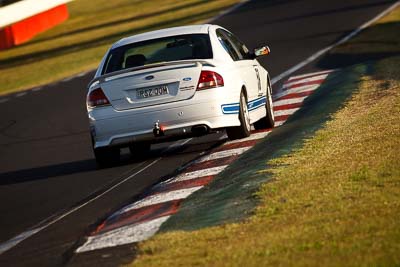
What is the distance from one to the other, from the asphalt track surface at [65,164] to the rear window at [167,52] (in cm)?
107

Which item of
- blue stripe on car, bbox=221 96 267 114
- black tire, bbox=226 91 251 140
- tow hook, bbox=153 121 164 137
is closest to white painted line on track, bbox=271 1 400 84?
blue stripe on car, bbox=221 96 267 114

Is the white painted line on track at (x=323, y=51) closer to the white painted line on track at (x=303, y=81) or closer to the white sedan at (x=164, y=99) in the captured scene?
the white painted line on track at (x=303, y=81)

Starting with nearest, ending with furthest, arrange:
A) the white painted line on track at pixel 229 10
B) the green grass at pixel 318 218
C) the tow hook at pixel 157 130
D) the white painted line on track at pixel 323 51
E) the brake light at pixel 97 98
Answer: the green grass at pixel 318 218
the tow hook at pixel 157 130
the brake light at pixel 97 98
the white painted line on track at pixel 323 51
the white painted line on track at pixel 229 10

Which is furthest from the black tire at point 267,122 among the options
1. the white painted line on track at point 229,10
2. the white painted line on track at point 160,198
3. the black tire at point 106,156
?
the white painted line on track at point 229,10

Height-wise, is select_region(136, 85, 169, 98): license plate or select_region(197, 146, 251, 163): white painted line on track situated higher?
select_region(136, 85, 169, 98): license plate

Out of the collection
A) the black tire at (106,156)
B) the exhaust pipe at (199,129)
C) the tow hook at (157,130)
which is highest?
the tow hook at (157,130)

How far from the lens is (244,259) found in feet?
21.8

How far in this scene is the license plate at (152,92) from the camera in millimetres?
12969

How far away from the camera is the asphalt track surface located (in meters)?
8.94

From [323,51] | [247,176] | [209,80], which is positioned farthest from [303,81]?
[247,176]

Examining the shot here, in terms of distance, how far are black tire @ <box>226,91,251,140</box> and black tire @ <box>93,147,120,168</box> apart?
4.12 ft

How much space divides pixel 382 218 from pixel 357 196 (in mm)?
864

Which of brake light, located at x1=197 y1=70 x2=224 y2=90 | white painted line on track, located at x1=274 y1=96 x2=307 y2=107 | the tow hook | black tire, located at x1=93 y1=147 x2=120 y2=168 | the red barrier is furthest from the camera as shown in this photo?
the red barrier

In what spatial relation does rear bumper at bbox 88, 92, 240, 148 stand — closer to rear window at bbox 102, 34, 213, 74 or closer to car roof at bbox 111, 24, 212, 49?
rear window at bbox 102, 34, 213, 74
